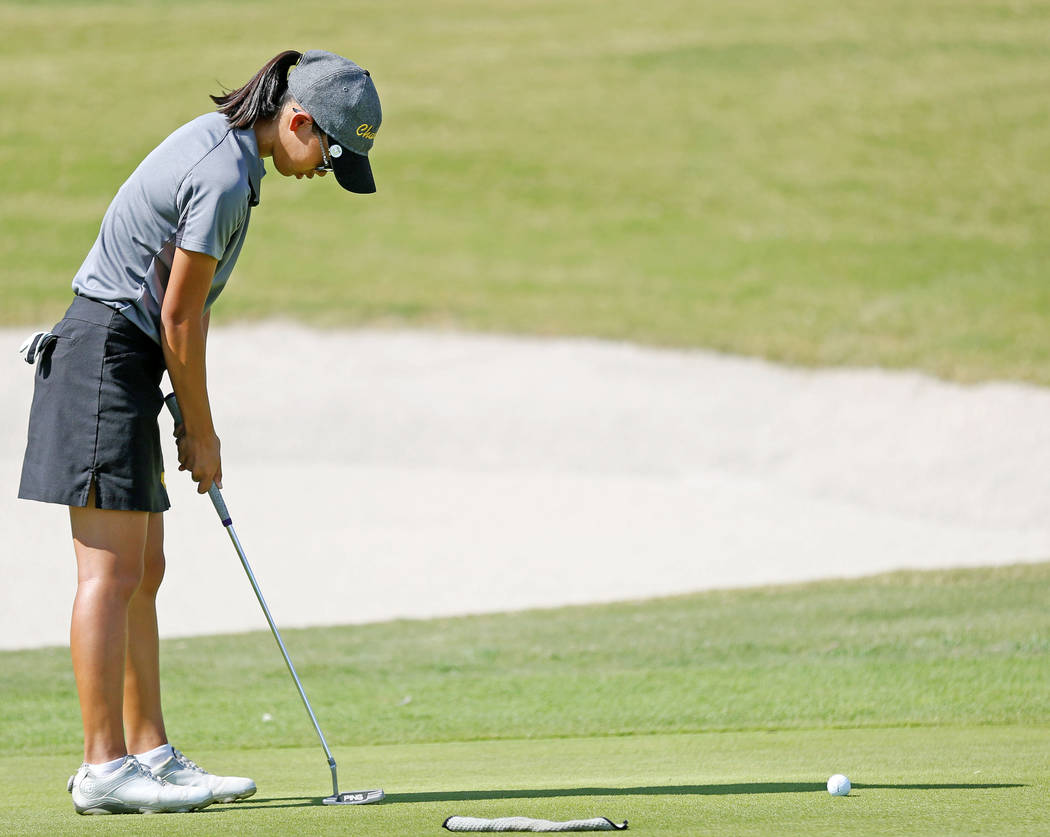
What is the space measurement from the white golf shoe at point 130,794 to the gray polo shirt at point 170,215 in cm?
95

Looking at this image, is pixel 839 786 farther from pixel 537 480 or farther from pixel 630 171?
pixel 630 171

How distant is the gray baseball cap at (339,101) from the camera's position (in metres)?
3.36

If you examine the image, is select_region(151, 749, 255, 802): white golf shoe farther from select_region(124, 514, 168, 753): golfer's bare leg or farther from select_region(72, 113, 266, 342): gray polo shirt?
select_region(72, 113, 266, 342): gray polo shirt

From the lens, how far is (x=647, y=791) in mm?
3414

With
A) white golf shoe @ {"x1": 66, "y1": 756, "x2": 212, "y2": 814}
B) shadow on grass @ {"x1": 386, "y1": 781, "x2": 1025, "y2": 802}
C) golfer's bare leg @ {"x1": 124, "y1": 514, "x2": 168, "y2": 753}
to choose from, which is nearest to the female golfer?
white golf shoe @ {"x1": 66, "y1": 756, "x2": 212, "y2": 814}

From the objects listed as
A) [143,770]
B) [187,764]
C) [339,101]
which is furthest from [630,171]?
[143,770]

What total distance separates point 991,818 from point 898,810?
0.19 meters

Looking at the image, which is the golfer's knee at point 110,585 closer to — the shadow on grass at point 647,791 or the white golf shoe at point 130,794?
the white golf shoe at point 130,794

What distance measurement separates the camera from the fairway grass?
9.65ft

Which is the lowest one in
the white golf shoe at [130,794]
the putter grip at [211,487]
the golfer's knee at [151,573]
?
the white golf shoe at [130,794]

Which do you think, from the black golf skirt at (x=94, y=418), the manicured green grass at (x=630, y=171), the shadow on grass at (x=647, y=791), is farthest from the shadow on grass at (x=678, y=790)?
the manicured green grass at (x=630, y=171)

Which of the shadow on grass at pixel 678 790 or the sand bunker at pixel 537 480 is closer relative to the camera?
the shadow on grass at pixel 678 790

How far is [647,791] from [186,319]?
1.47 m

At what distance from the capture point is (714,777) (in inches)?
145
